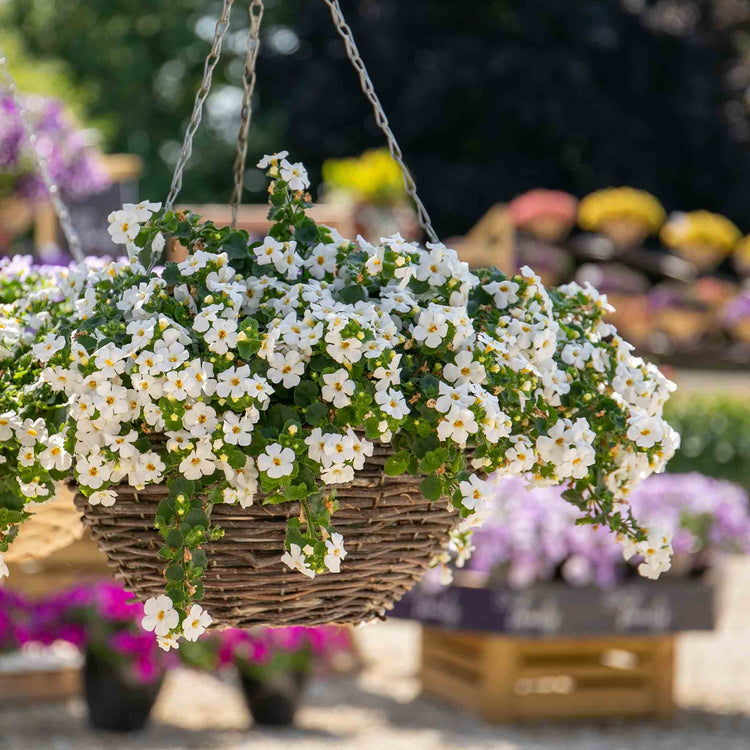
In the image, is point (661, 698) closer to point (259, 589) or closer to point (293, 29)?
point (259, 589)

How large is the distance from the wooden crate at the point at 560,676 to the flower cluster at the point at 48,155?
7.71 feet

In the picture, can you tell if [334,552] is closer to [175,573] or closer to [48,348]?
[175,573]

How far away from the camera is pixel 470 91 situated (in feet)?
52.5

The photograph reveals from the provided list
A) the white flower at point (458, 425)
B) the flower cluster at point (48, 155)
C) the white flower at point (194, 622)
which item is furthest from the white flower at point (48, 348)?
the flower cluster at point (48, 155)

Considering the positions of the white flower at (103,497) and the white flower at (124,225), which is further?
the white flower at (124,225)

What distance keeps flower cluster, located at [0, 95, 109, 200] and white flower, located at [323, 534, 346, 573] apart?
3.19m

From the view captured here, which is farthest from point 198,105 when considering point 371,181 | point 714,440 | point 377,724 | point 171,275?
point 714,440

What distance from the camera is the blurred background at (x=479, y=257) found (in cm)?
490

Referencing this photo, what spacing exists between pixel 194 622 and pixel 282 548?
0.14 m

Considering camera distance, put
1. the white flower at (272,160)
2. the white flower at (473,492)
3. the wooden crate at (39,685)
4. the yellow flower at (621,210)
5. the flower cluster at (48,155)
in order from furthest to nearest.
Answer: the yellow flower at (621,210) → the wooden crate at (39,685) → the flower cluster at (48,155) → the white flower at (272,160) → the white flower at (473,492)

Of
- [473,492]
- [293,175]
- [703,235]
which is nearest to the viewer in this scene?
[473,492]

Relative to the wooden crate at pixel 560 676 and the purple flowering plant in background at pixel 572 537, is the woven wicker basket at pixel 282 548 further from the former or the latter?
the wooden crate at pixel 560 676

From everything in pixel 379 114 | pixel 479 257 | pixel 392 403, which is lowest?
pixel 392 403

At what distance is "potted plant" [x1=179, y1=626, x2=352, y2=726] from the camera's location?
5012 millimetres
